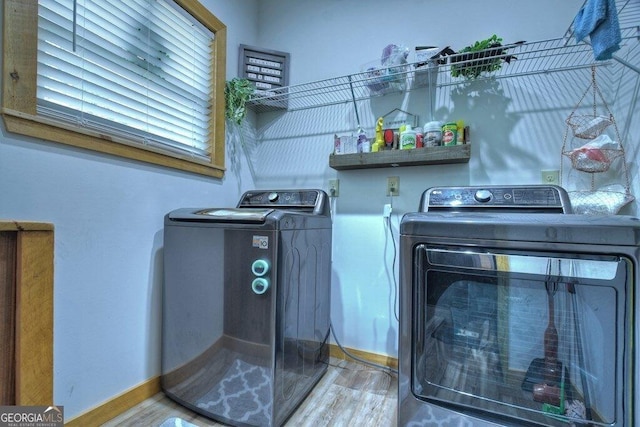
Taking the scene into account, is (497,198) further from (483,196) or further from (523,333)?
(523,333)

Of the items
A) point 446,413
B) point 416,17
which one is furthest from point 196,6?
point 446,413

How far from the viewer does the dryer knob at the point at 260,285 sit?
1.12 m

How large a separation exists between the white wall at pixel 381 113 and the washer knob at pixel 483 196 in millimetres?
257

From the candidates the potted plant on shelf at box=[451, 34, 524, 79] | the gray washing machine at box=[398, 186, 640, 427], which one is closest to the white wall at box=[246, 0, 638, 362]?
the potted plant on shelf at box=[451, 34, 524, 79]

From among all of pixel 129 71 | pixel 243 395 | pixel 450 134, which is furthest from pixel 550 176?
pixel 129 71

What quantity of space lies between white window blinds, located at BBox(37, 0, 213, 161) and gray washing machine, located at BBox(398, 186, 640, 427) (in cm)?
135

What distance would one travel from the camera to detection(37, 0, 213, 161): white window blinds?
3.62 feet

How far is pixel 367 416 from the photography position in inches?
50.6


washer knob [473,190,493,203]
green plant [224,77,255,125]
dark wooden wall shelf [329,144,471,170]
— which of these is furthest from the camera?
green plant [224,77,255,125]

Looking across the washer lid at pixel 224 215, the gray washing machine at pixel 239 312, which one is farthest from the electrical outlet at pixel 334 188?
the washer lid at pixel 224 215

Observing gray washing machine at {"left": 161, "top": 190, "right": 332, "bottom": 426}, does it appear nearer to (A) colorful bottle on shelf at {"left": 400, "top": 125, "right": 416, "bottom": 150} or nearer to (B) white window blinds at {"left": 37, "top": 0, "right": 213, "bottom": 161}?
(B) white window blinds at {"left": 37, "top": 0, "right": 213, "bottom": 161}

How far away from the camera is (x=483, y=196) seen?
132 centimetres

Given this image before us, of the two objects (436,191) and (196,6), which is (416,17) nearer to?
(436,191)

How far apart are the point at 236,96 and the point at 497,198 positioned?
63.1 inches
